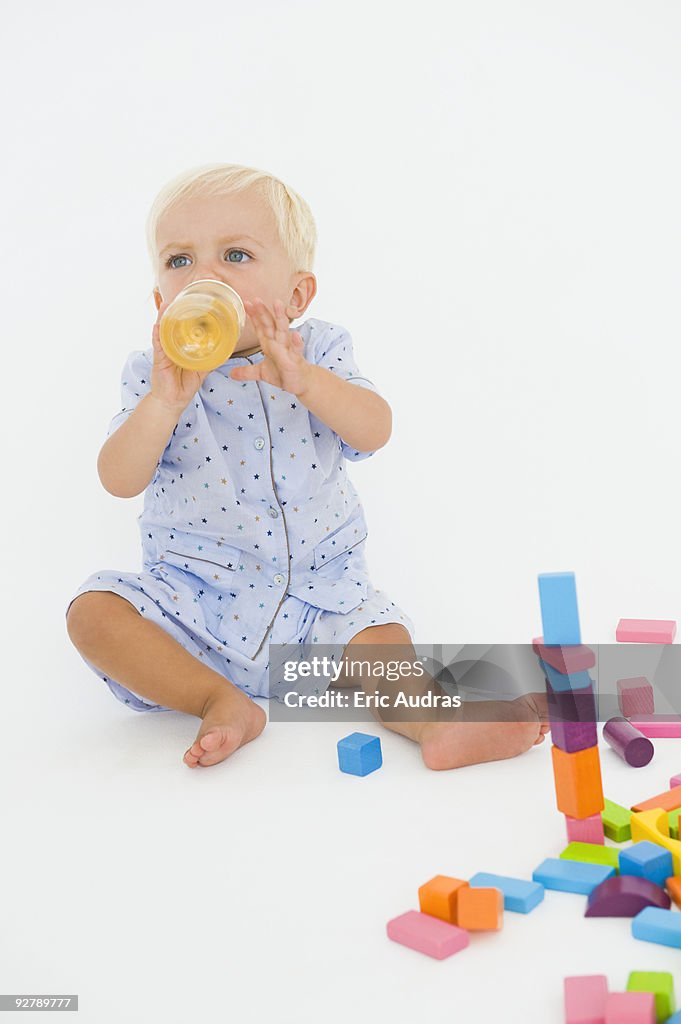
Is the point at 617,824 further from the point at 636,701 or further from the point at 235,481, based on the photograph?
the point at 235,481

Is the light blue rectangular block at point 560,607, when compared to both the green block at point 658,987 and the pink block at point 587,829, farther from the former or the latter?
the green block at point 658,987

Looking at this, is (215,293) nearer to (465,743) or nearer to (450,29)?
(465,743)

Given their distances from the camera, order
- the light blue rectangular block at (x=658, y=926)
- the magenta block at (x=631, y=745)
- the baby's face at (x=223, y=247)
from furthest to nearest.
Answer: the baby's face at (x=223, y=247), the magenta block at (x=631, y=745), the light blue rectangular block at (x=658, y=926)

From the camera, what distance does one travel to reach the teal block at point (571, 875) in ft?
3.01

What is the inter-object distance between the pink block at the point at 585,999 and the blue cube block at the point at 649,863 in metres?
0.14

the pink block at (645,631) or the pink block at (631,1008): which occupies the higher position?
the pink block at (645,631)

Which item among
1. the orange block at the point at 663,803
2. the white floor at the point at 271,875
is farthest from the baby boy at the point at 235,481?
the orange block at the point at 663,803

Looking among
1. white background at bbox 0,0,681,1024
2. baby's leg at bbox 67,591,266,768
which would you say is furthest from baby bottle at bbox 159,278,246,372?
white background at bbox 0,0,681,1024

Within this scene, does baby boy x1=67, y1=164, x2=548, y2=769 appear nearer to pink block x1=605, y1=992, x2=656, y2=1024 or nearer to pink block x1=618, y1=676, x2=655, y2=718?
pink block x1=618, y1=676, x2=655, y2=718

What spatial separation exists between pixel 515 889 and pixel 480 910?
0.05m

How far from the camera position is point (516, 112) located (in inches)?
91.3

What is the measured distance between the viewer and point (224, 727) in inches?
49.3

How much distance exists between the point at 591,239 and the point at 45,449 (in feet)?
3.73

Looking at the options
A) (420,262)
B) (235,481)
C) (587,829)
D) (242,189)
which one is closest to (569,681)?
(587,829)
